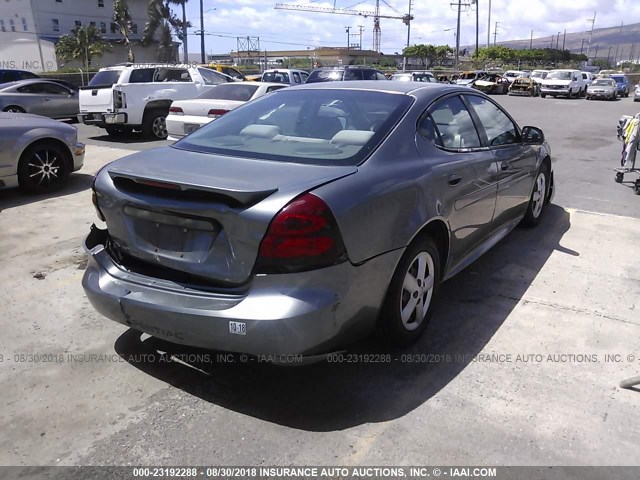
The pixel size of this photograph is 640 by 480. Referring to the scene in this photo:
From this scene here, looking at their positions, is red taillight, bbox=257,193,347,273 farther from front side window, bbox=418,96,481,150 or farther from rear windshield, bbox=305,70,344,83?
rear windshield, bbox=305,70,344,83

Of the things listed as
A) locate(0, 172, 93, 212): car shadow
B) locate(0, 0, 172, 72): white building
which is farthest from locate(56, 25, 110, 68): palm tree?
locate(0, 172, 93, 212): car shadow

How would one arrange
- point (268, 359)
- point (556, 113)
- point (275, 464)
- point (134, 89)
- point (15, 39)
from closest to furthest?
point (275, 464) → point (268, 359) → point (134, 89) → point (556, 113) → point (15, 39)

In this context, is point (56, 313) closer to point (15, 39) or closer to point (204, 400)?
point (204, 400)

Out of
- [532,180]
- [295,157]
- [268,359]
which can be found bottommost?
[268,359]

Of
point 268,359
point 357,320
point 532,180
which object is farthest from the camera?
point 532,180

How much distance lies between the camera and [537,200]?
592 cm

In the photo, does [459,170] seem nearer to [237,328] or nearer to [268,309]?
[268,309]

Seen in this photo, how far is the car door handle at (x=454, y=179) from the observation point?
11.9 feet

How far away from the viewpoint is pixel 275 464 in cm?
249

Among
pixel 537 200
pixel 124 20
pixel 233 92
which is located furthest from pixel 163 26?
pixel 537 200

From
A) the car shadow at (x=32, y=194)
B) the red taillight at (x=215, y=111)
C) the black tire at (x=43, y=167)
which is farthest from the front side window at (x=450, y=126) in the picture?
the red taillight at (x=215, y=111)

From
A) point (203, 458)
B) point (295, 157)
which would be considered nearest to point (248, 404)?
point (203, 458)

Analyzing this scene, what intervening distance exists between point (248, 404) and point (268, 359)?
406mm

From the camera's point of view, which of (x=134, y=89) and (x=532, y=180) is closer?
(x=532, y=180)
